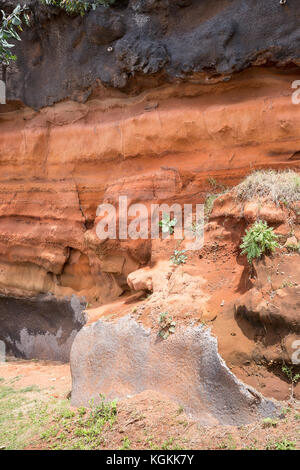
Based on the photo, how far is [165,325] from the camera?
4402 millimetres

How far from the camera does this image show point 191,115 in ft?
20.5

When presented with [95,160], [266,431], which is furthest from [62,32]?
[266,431]

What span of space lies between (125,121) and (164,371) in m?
4.45

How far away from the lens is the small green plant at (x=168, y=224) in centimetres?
577

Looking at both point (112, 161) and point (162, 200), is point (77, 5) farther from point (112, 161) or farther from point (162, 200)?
point (162, 200)

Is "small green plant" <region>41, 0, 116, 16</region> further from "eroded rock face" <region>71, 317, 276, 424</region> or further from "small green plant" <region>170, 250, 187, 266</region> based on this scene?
"eroded rock face" <region>71, 317, 276, 424</region>

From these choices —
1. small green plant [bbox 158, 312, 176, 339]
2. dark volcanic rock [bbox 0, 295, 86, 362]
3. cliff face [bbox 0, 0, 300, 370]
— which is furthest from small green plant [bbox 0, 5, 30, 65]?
small green plant [bbox 158, 312, 176, 339]

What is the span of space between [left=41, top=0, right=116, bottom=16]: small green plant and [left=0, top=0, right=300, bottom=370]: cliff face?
0.44ft

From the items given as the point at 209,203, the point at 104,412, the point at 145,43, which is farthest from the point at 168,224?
the point at 145,43

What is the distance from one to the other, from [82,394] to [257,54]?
16.4ft

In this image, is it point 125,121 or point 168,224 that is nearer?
point 168,224

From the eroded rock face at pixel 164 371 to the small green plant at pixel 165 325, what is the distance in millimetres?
64

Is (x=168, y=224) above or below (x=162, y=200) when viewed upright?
below

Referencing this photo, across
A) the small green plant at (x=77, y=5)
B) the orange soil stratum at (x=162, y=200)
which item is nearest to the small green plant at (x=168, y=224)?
the orange soil stratum at (x=162, y=200)
